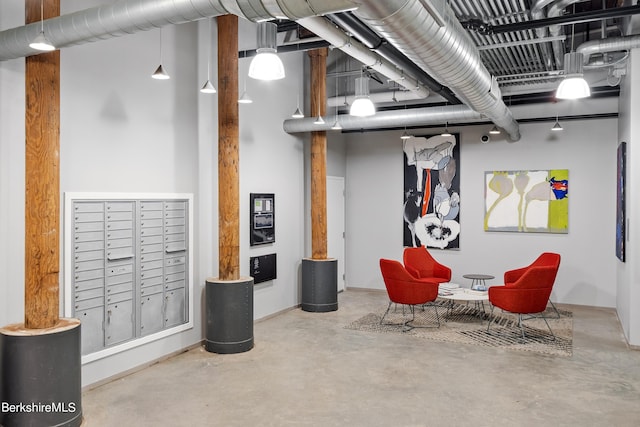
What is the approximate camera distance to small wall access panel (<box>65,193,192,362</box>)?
14.4ft

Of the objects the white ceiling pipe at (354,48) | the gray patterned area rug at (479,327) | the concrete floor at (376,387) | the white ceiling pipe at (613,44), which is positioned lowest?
the concrete floor at (376,387)

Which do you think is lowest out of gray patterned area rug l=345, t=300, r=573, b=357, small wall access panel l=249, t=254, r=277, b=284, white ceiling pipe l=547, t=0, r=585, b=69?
gray patterned area rug l=345, t=300, r=573, b=357

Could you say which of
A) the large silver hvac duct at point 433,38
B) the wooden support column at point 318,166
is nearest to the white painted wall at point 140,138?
the wooden support column at point 318,166

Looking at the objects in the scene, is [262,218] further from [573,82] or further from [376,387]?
[573,82]

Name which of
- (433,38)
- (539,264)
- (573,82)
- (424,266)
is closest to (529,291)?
(539,264)

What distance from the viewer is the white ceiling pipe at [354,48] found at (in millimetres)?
4375

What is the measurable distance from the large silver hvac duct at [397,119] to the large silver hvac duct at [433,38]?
5.31 ft

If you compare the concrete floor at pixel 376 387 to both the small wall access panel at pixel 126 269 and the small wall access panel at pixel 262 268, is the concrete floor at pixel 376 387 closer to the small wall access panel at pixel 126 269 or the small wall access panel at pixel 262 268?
the small wall access panel at pixel 126 269

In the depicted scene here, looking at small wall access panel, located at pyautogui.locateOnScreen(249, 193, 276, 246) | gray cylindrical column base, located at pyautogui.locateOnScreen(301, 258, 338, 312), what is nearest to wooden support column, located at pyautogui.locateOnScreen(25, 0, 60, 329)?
small wall access panel, located at pyautogui.locateOnScreen(249, 193, 276, 246)

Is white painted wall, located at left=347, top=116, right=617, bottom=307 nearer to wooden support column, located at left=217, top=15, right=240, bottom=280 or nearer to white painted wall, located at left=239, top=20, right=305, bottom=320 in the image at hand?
white painted wall, located at left=239, top=20, right=305, bottom=320

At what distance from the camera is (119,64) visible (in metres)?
4.73

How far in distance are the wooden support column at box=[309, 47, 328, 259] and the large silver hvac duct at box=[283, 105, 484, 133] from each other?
1.19ft

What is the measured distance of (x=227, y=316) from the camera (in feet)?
17.9

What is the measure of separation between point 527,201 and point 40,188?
7061 mm
